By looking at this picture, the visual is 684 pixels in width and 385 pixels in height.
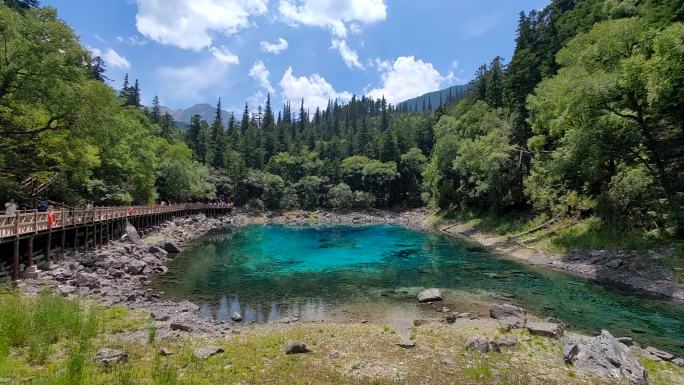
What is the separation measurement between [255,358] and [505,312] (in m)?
11.1

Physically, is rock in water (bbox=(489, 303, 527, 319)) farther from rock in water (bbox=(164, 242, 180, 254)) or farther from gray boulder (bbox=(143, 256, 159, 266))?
rock in water (bbox=(164, 242, 180, 254))

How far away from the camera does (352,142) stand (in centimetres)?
12081

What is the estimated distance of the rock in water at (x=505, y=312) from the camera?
16203mm

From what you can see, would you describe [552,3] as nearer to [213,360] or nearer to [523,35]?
[523,35]

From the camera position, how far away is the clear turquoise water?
1683 centimetres

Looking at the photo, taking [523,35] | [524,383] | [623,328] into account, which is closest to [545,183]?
[623,328]

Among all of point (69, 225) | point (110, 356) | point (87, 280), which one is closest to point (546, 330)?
point (110, 356)

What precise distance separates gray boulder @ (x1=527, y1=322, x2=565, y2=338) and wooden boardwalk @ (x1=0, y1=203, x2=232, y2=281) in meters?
22.9

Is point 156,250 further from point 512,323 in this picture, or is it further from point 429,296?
point 512,323

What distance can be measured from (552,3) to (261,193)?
77.6 m

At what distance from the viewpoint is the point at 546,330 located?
42.9 ft

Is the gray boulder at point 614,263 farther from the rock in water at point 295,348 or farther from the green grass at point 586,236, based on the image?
the rock in water at point 295,348

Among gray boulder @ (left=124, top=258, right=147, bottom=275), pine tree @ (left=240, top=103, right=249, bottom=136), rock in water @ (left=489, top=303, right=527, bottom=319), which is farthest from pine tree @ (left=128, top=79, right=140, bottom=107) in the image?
rock in water @ (left=489, top=303, right=527, bottom=319)

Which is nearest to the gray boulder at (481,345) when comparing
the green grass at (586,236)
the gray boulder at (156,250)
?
the green grass at (586,236)
